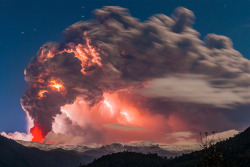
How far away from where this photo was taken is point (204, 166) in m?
56.8

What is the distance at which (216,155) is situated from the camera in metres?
56.9

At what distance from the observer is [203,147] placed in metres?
59.0

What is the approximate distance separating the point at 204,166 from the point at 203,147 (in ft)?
12.5

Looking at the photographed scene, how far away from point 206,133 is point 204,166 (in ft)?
20.3

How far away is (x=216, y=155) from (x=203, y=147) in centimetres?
301

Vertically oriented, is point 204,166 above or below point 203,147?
below

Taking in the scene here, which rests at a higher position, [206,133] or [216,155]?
[206,133]

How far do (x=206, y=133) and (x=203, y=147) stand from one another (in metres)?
2.88

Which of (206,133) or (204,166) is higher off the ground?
(206,133)

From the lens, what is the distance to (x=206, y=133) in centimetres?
5847
